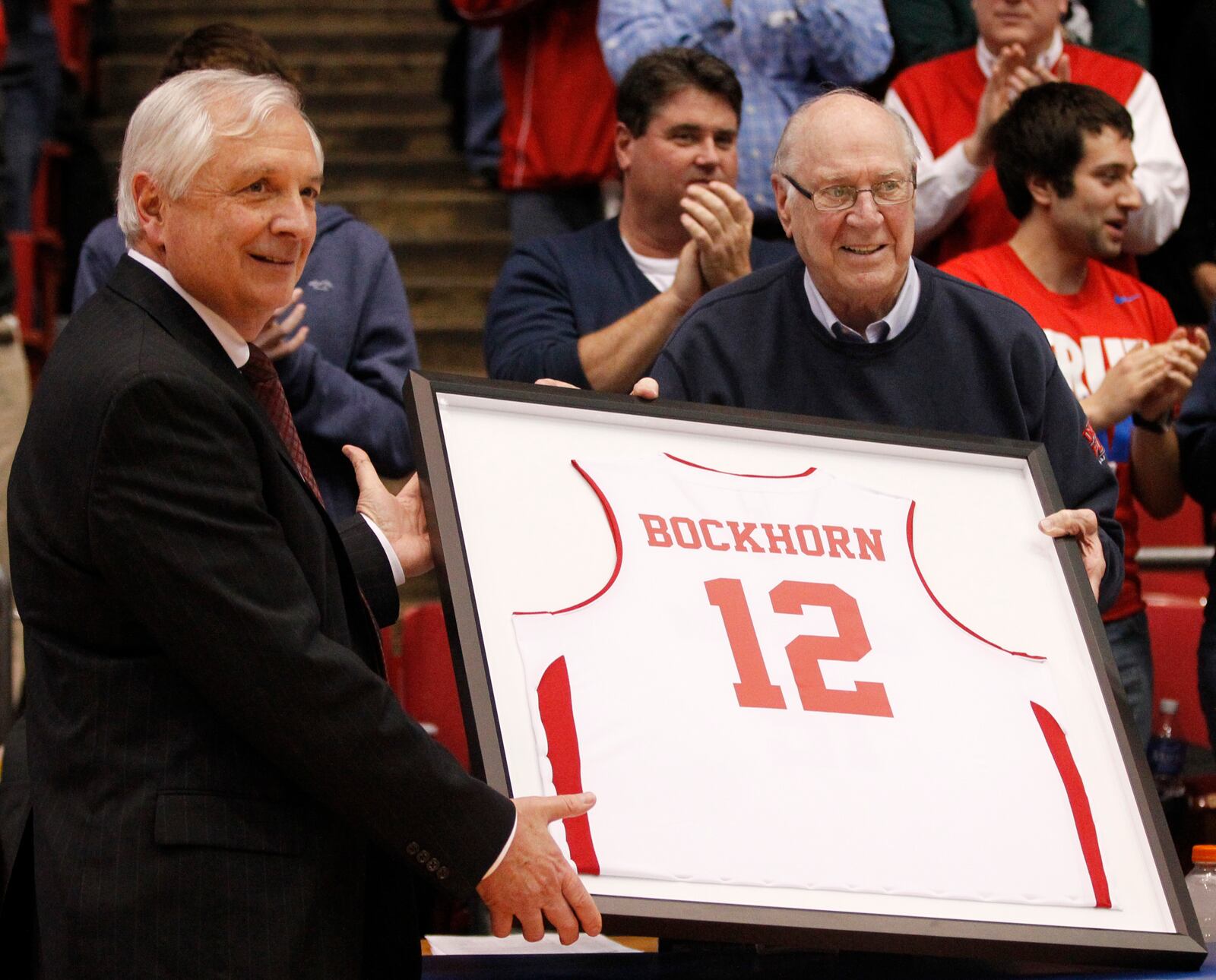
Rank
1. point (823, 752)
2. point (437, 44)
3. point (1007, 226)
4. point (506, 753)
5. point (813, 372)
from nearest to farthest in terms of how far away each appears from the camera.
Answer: point (506, 753) → point (823, 752) → point (813, 372) → point (1007, 226) → point (437, 44)

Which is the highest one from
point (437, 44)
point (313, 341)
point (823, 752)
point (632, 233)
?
point (437, 44)

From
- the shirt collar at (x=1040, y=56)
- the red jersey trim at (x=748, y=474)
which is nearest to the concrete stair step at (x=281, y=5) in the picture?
the shirt collar at (x=1040, y=56)

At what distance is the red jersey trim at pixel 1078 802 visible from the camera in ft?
7.89

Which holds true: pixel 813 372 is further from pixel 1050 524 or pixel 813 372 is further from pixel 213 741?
pixel 213 741

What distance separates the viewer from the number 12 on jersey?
2.43 m

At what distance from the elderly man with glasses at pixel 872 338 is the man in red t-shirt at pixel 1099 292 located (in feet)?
2.36

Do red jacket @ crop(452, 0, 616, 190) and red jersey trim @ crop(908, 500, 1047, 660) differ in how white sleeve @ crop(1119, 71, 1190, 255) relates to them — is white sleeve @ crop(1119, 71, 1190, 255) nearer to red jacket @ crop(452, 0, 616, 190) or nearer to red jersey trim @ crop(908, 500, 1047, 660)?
red jacket @ crop(452, 0, 616, 190)

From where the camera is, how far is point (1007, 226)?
14.3ft

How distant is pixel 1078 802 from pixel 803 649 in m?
0.47

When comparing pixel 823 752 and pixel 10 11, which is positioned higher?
pixel 10 11

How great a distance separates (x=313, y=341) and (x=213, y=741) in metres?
1.56

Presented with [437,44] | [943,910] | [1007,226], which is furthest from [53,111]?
[943,910]

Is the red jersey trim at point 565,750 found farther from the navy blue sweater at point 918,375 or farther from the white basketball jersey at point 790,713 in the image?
the navy blue sweater at point 918,375

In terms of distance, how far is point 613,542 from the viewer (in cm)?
249
